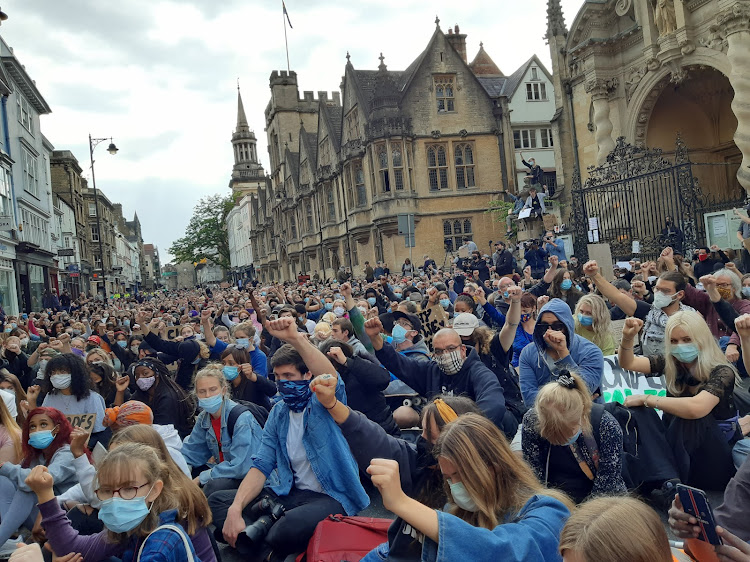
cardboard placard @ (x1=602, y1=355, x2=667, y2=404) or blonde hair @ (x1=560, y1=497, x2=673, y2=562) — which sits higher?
blonde hair @ (x1=560, y1=497, x2=673, y2=562)

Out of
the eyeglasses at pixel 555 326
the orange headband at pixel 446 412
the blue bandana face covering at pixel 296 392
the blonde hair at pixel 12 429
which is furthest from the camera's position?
the eyeglasses at pixel 555 326

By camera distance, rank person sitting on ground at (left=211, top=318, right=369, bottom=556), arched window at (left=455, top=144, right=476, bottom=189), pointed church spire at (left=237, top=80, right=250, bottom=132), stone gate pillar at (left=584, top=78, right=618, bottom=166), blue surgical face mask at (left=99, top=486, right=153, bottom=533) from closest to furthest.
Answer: blue surgical face mask at (left=99, top=486, right=153, bottom=533)
person sitting on ground at (left=211, top=318, right=369, bottom=556)
stone gate pillar at (left=584, top=78, right=618, bottom=166)
arched window at (left=455, top=144, right=476, bottom=189)
pointed church spire at (left=237, top=80, right=250, bottom=132)

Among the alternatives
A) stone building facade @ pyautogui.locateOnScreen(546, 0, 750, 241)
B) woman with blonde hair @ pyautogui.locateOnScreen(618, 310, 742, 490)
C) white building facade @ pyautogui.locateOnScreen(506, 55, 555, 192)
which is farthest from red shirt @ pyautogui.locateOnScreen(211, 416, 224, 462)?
white building facade @ pyautogui.locateOnScreen(506, 55, 555, 192)

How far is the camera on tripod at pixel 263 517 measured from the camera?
4.07 meters

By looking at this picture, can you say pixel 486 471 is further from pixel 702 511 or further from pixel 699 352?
pixel 699 352

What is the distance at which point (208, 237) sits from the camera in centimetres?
9400

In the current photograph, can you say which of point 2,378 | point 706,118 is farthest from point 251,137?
point 2,378

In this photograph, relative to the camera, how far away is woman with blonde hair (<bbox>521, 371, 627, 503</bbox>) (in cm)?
359

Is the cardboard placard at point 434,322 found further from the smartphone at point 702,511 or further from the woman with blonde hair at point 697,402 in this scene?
the smartphone at point 702,511

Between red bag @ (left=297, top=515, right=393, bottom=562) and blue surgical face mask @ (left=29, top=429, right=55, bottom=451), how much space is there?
2.30m

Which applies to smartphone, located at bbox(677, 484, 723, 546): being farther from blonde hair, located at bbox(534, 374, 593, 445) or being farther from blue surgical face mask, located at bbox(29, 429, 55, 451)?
blue surgical face mask, located at bbox(29, 429, 55, 451)

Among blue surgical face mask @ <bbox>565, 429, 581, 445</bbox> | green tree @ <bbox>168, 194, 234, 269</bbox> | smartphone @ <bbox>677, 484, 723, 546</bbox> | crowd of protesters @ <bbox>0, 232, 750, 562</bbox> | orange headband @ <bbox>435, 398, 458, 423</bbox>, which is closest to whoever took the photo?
smartphone @ <bbox>677, 484, 723, 546</bbox>

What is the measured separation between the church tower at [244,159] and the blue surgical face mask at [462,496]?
111 meters

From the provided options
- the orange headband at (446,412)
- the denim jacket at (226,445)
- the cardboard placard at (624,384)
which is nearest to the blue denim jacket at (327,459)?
the denim jacket at (226,445)
